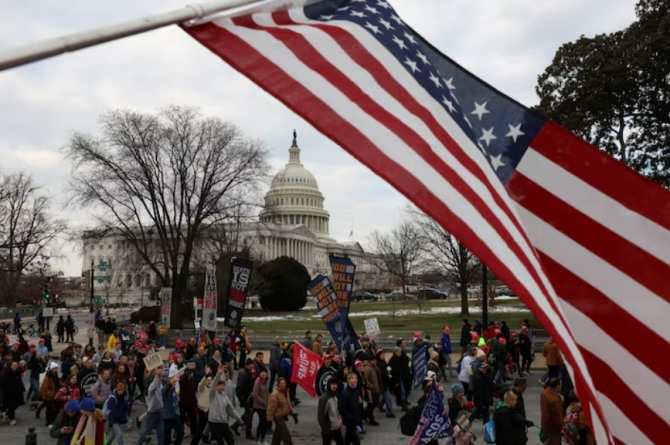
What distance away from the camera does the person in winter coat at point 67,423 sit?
920 centimetres

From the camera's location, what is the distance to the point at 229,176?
128ft

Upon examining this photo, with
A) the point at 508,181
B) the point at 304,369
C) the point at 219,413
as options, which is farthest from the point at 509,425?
the point at 304,369

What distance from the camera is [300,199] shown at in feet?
505

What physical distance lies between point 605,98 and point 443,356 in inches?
555

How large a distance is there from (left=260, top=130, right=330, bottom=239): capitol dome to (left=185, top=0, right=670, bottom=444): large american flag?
144766 millimetres

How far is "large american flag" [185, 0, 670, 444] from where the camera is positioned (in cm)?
365

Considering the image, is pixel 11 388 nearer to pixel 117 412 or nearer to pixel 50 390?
pixel 50 390

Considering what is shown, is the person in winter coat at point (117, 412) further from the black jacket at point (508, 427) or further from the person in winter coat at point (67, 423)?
the black jacket at point (508, 427)

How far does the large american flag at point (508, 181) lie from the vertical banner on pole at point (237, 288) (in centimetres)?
1596

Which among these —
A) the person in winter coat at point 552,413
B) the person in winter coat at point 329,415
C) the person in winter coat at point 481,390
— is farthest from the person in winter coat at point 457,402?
the person in winter coat at point 481,390

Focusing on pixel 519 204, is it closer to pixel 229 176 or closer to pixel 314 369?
pixel 314 369

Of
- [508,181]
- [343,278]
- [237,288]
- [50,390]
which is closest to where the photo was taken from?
[508,181]

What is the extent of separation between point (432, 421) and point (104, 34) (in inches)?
265

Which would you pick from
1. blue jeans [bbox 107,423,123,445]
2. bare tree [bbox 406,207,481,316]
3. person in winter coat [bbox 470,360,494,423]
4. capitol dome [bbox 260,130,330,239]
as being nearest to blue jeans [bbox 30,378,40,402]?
blue jeans [bbox 107,423,123,445]
